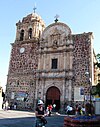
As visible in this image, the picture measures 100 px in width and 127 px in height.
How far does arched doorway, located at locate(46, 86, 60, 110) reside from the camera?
985 inches

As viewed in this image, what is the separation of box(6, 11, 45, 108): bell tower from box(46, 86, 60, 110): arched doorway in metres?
2.11

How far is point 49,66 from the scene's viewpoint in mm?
26547

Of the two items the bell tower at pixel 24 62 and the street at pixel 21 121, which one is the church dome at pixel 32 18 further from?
the street at pixel 21 121

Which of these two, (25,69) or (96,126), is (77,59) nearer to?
(25,69)

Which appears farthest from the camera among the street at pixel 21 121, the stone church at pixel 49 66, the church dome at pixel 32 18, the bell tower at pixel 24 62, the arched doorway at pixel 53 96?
the church dome at pixel 32 18

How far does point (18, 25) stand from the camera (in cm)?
3112

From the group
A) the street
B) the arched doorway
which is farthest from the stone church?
the street

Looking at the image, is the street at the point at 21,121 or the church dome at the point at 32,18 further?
the church dome at the point at 32,18

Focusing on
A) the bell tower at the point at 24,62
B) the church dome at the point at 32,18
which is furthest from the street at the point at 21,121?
the church dome at the point at 32,18

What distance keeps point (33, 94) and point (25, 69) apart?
13.3 feet

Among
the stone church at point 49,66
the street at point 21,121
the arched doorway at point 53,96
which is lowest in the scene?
the street at point 21,121

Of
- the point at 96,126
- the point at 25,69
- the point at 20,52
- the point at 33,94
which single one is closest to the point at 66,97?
the point at 33,94

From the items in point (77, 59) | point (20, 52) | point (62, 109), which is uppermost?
point (20, 52)

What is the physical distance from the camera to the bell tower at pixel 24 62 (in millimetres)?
26750
